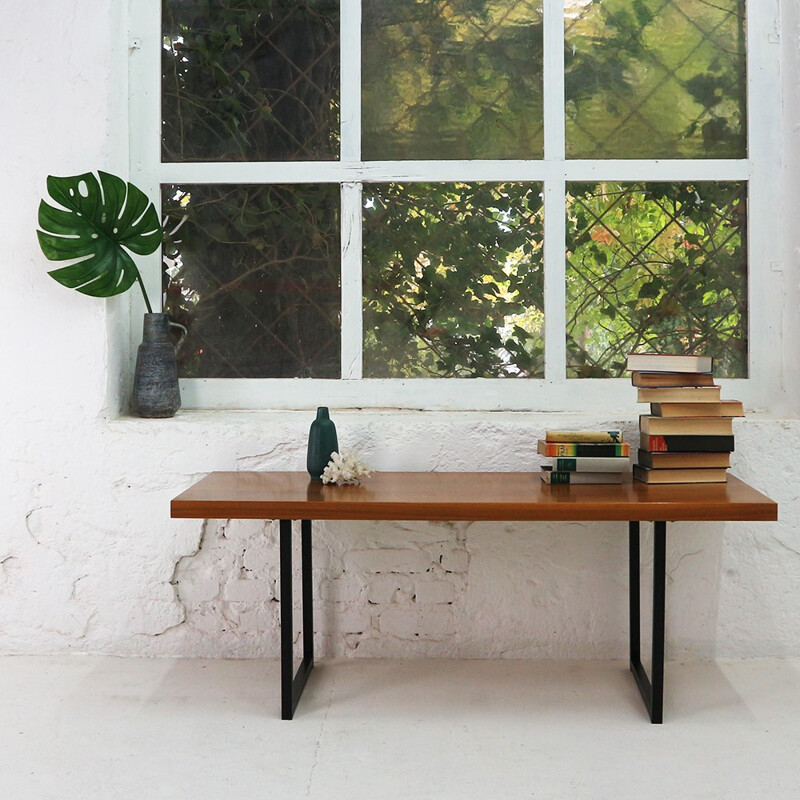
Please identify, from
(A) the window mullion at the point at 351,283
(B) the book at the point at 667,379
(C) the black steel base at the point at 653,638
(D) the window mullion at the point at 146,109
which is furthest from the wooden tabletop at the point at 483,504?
(D) the window mullion at the point at 146,109

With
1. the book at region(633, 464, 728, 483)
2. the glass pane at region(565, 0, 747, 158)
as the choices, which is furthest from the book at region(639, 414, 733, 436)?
the glass pane at region(565, 0, 747, 158)

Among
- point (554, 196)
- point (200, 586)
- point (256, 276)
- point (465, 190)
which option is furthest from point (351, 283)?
point (200, 586)

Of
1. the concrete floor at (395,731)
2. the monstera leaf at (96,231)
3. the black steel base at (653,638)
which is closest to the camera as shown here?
the concrete floor at (395,731)

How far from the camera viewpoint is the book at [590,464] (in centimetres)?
237

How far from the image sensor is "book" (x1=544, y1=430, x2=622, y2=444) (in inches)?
93.7

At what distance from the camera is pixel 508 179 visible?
2.82 meters

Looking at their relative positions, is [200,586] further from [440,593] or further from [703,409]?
[703,409]

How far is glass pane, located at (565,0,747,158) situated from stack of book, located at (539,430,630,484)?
1037 millimetres

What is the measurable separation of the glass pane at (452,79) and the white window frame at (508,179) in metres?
0.05

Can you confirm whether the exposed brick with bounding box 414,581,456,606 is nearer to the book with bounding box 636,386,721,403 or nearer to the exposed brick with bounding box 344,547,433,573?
the exposed brick with bounding box 344,547,433,573

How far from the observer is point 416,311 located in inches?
113

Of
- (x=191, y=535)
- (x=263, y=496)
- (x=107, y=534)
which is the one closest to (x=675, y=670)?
(x=263, y=496)

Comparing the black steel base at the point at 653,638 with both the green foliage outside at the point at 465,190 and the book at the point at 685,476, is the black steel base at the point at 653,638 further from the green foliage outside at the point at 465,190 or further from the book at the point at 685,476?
the green foliage outside at the point at 465,190

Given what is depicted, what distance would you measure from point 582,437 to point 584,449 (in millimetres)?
39
